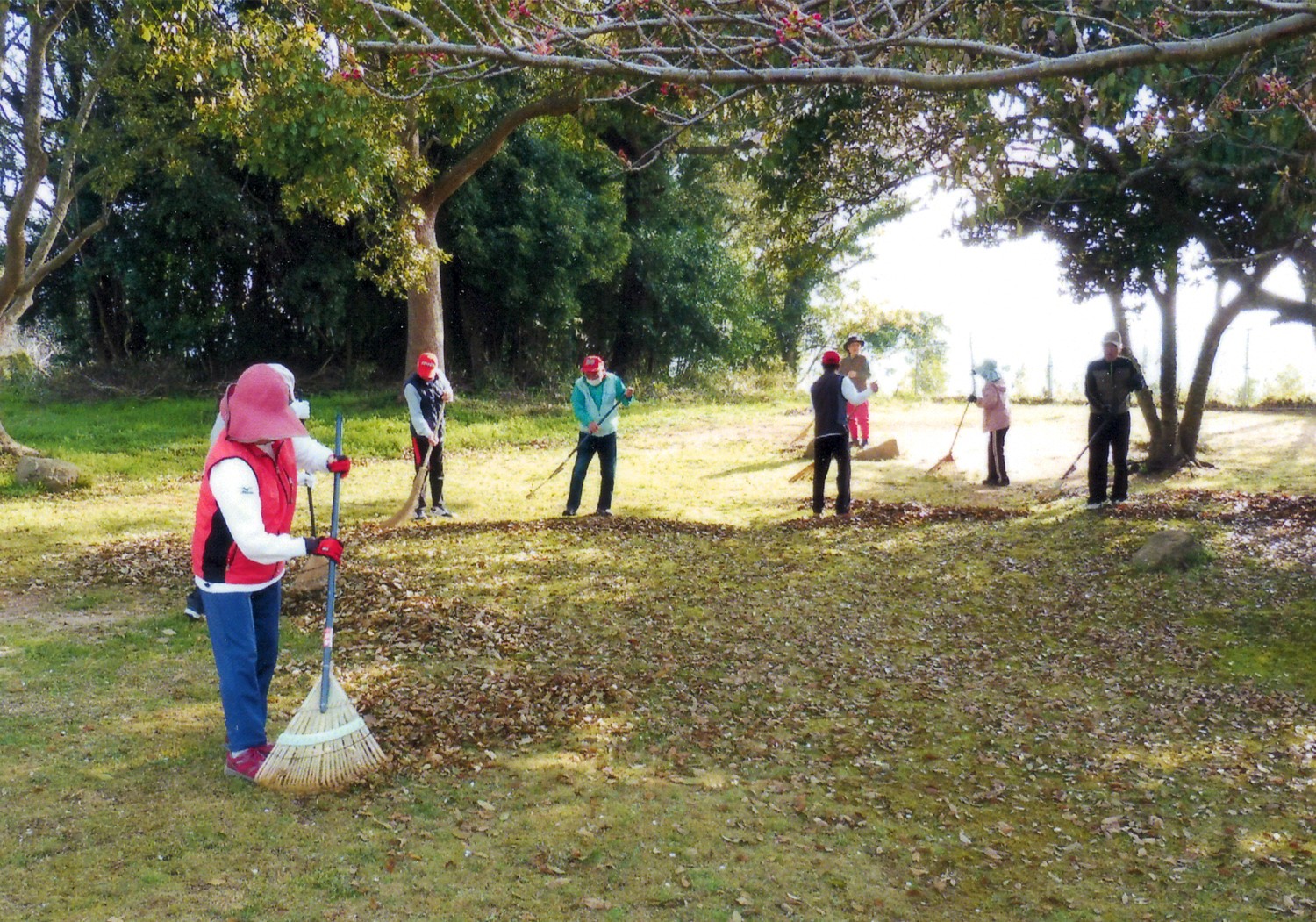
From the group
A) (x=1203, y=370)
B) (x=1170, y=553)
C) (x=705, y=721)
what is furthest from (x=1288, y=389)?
(x=705, y=721)

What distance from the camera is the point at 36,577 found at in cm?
980

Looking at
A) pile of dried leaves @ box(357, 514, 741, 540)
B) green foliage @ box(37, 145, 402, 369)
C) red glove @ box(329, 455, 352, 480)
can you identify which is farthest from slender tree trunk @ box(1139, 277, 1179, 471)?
A: green foliage @ box(37, 145, 402, 369)

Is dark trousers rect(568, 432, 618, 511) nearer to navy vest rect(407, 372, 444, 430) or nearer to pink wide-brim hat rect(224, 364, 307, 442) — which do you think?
navy vest rect(407, 372, 444, 430)

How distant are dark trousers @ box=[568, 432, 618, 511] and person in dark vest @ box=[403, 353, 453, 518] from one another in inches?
59.4

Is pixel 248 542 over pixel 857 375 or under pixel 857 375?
under

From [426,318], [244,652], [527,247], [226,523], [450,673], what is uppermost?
[527,247]

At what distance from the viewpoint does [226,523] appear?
4.94 metres

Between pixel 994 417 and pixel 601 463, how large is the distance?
5917mm

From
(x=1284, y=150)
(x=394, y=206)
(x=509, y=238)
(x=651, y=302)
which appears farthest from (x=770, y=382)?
(x=1284, y=150)

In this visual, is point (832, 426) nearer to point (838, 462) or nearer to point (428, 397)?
point (838, 462)

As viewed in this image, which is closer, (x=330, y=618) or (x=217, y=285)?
(x=330, y=618)

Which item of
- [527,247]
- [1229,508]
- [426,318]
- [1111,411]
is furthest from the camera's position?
[527,247]

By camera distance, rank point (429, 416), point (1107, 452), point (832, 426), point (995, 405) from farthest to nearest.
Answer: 1. point (995, 405)
2. point (832, 426)
3. point (1107, 452)
4. point (429, 416)

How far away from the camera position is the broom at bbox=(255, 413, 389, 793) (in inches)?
204
